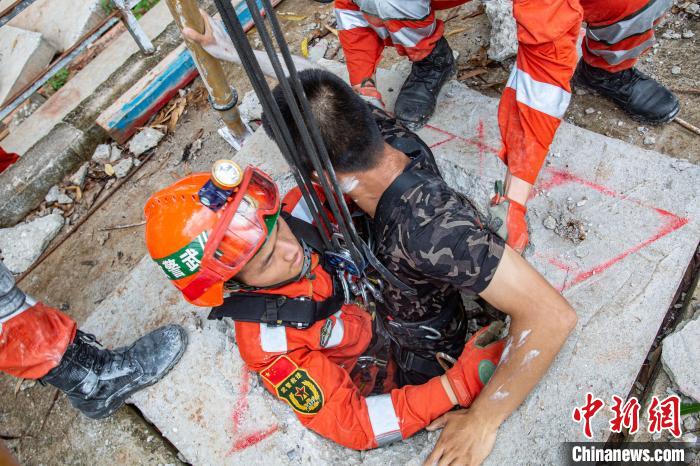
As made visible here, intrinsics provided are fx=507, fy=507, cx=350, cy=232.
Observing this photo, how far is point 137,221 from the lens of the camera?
462 centimetres

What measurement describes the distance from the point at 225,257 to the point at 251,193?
299 millimetres

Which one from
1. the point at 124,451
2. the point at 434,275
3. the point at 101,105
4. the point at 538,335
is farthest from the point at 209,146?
the point at 538,335

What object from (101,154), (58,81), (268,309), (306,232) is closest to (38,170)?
(101,154)

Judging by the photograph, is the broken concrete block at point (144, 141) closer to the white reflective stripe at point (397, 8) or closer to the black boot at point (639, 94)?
the white reflective stripe at point (397, 8)

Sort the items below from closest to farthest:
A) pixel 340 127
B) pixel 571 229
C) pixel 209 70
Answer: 1. pixel 340 127
2. pixel 571 229
3. pixel 209 70

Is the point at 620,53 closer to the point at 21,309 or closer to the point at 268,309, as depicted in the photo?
the point at 268,309

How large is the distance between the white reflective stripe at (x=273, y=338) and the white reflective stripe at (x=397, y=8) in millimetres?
2118

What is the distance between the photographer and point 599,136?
3.19m

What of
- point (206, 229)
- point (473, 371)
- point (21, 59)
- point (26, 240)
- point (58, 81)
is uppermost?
point (206, 229)

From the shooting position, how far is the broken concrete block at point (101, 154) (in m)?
5.06

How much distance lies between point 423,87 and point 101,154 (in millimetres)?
3325

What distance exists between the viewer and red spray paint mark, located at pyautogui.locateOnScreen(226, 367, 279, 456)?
265 cm

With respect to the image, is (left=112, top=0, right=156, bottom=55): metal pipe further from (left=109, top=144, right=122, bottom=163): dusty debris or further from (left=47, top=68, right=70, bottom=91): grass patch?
(left=47, top=68, right=70, bottom=91): grass patch

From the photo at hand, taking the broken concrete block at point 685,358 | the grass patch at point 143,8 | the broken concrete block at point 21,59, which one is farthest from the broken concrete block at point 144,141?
the broken concrete block at point 685,358
